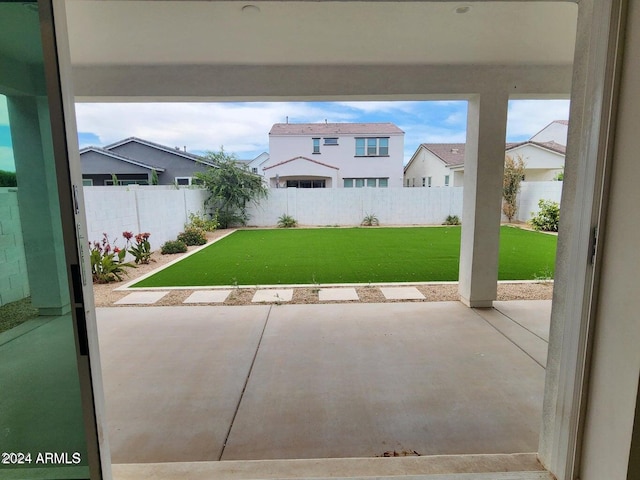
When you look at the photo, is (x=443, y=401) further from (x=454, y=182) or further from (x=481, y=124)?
(x=454, y=182)

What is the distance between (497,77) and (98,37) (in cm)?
412

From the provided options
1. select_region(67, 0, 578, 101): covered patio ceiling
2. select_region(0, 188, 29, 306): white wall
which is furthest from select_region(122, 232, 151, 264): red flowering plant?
select_region(0, 188, 29, 306): white wall

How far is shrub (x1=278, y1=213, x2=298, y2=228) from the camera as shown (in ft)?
43.1

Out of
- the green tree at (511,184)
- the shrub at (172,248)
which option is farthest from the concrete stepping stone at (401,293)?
the green tree at (511,184)

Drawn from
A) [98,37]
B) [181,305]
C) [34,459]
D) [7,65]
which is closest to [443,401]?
[34,459]

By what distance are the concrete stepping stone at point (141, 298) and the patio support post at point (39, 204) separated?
3648 mm

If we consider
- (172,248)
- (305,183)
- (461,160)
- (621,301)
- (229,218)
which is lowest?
(172,248)

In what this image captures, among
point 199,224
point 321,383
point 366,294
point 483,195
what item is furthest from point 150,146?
point 321,383

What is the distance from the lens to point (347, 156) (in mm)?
19203

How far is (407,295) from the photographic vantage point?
485cm

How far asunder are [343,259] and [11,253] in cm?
634

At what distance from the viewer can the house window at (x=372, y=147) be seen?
1903 cm

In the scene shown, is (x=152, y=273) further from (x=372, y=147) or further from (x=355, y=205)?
(x=372, y=147)

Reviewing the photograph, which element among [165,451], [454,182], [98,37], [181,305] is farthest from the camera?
[454,182]
